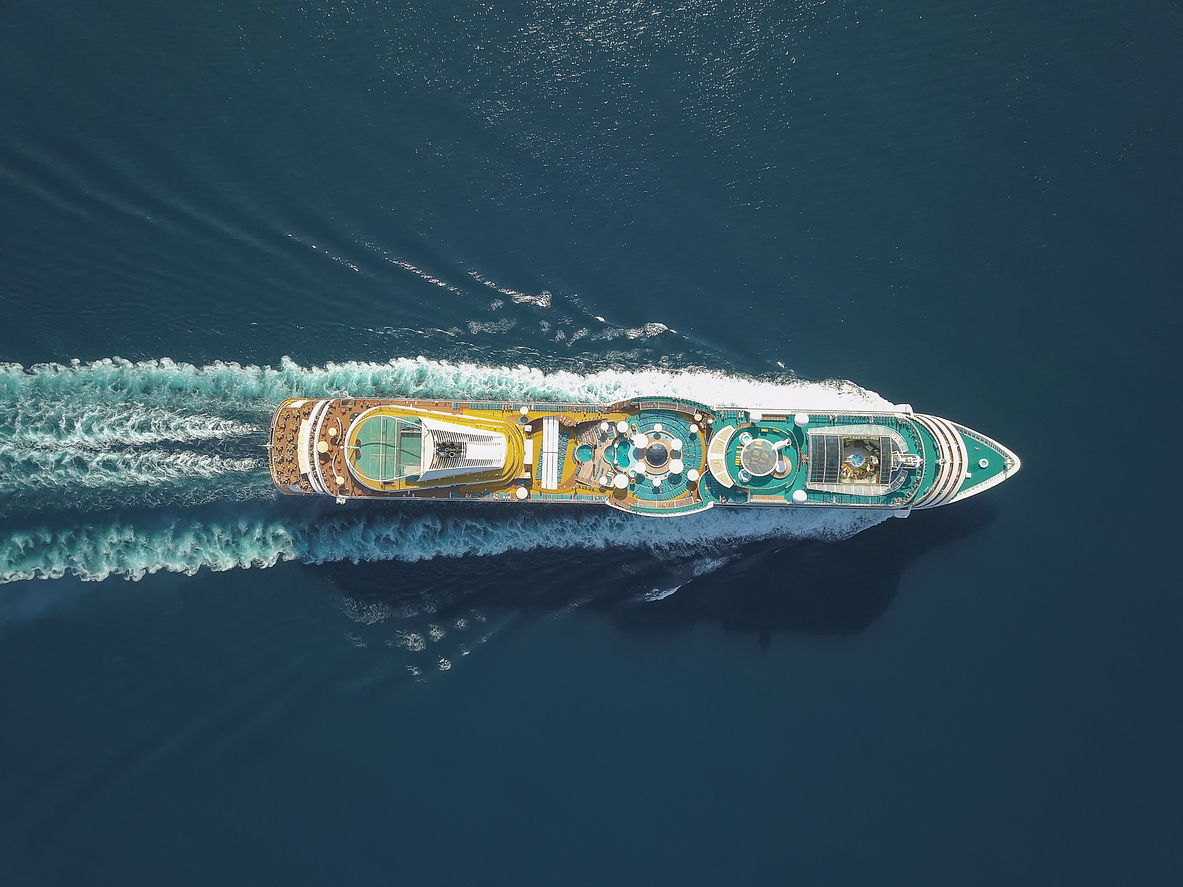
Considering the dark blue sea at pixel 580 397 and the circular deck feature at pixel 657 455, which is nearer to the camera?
the circular deck feature at pixel 657 455

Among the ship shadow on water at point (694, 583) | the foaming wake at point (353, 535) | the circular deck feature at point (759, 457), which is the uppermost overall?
the circular deck feature at point (759, 457)

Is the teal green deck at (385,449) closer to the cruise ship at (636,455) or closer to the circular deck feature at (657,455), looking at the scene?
the cruise ship at (636,455)

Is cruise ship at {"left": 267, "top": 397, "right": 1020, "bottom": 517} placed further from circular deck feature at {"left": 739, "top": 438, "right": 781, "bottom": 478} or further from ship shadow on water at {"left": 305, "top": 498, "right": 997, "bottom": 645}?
ship shadow on water at {"left": 305, "top": 498, "right": 997, "bottom": 645}

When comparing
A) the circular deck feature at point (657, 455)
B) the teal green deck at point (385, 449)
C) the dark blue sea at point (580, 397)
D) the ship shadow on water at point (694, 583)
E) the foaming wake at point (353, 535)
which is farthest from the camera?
the ship shadow on water at point (694, 583)

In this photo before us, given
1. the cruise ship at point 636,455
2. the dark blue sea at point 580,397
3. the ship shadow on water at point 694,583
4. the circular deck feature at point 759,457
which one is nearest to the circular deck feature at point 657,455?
the cruise ship at point 636,455

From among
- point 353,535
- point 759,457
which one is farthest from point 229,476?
point 759,457

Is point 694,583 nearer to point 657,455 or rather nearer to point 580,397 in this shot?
point 657,455
